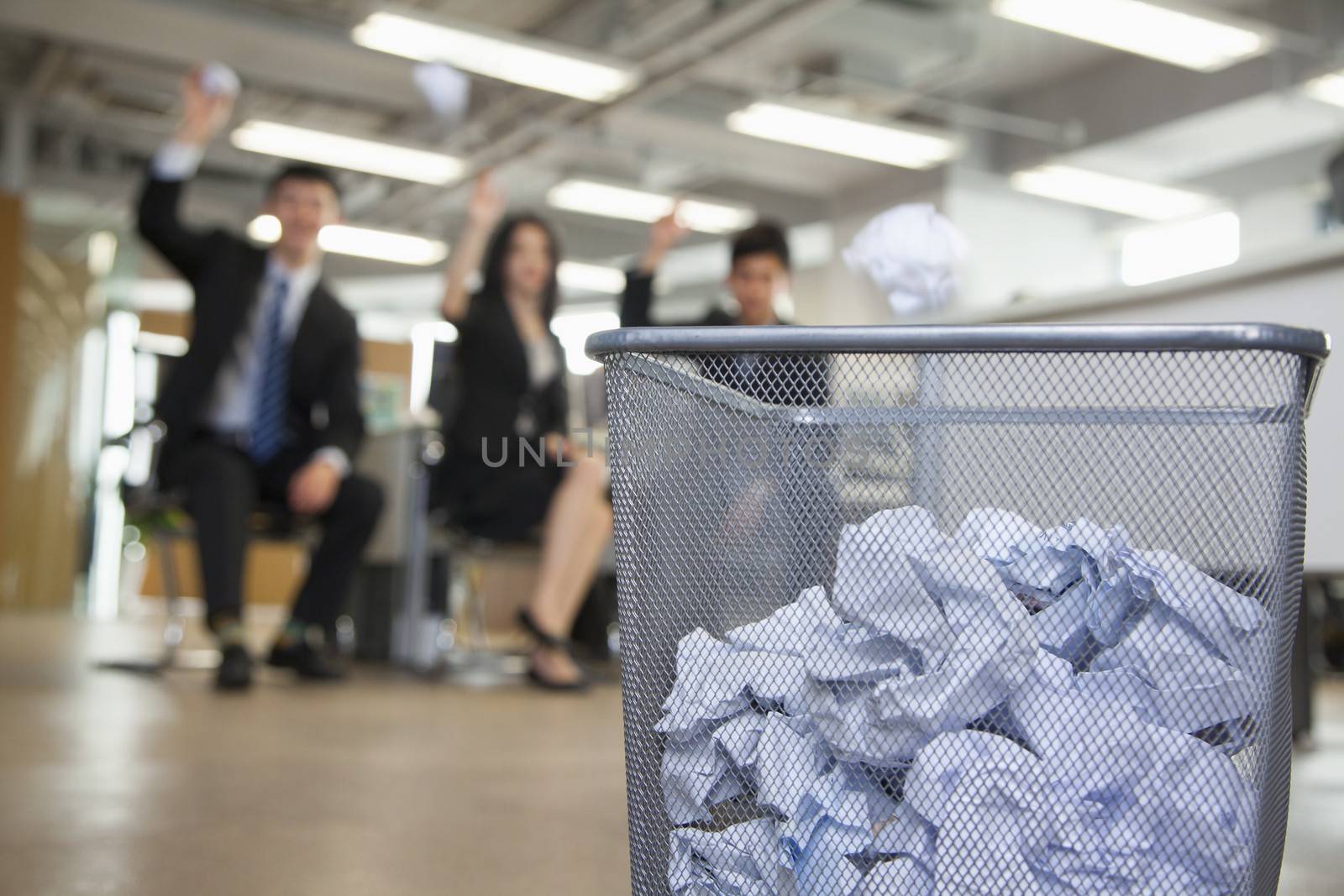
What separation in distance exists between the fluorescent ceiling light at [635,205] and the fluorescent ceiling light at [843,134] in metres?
1.41

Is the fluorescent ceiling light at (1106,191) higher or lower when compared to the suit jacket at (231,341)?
higher

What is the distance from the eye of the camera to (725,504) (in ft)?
2.93

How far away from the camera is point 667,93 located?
8258 millimetres

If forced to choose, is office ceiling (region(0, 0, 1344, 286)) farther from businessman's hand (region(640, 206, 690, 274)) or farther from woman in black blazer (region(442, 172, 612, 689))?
businessman's hand (region(640, 206, 690, 274))

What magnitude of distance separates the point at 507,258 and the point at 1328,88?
5.42 metres

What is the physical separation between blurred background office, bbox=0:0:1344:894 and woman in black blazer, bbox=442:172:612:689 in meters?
0.19

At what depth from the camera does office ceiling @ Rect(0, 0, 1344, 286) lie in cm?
703

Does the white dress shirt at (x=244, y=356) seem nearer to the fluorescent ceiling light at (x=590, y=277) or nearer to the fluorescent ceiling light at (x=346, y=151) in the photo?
the fluorescent ceiling light at (x=346, y=151)

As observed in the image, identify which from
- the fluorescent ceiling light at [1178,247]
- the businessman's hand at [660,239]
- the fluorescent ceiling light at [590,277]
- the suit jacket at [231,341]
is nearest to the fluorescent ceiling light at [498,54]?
the suit jacket at [231,341]

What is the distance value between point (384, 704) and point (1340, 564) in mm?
1964

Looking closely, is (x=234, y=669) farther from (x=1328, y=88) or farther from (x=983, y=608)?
(x=1328, y=88)

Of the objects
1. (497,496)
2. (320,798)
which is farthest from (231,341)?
(320,798)

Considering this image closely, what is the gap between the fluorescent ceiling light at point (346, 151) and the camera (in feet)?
Result: 26.2

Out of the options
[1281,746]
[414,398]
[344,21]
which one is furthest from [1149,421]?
[414,398]
